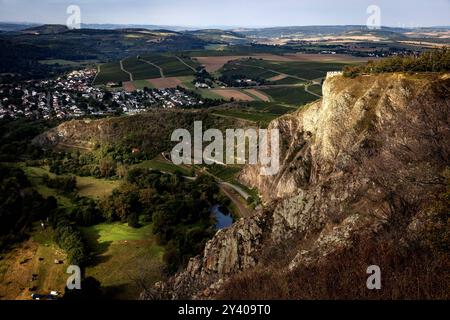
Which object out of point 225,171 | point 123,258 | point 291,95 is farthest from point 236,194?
point 291,95

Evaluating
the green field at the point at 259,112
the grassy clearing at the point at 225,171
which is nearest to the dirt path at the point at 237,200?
the grassy clearing at the point at 225,171

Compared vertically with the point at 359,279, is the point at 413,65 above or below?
above

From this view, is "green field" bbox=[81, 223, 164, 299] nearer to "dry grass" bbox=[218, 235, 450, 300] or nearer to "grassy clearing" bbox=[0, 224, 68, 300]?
"grassy clearing" bbox=[0, 224, 68, 300]

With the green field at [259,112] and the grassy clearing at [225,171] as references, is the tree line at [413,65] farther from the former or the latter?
the green field at [259,112]

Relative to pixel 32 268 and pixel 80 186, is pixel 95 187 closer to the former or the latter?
pixel 80 186

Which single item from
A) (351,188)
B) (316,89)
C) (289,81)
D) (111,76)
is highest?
(111,76)

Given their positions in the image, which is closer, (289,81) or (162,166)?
(162,166)
